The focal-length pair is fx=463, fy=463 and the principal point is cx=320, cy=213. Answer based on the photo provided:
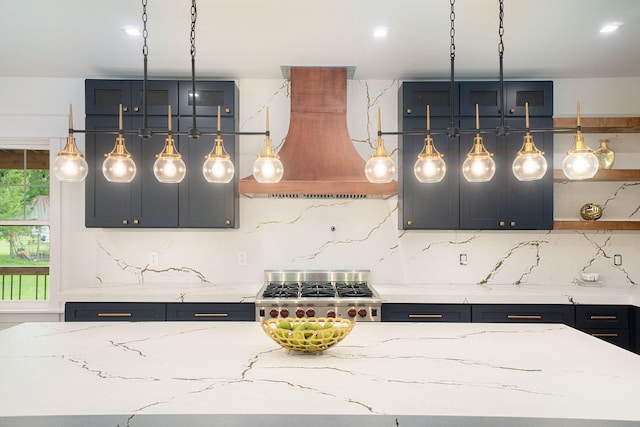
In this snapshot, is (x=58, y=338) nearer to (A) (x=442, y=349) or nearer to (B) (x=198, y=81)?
(A) (x=442, y=349)

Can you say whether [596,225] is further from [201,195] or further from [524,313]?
[201,195]

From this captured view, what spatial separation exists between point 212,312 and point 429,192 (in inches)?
76.9

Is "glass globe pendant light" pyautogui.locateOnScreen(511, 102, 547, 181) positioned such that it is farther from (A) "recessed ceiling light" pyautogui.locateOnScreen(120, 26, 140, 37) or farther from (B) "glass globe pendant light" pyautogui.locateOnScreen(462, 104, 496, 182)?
(A) "recessed ceiling light" pyautogui.locateOnScreen(120, 26, 140, 37)

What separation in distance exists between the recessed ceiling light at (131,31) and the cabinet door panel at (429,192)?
2100mm

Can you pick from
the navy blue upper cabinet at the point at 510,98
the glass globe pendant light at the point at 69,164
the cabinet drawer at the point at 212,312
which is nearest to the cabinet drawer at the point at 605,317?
the navy blue upper cabinet at the point at 510,98

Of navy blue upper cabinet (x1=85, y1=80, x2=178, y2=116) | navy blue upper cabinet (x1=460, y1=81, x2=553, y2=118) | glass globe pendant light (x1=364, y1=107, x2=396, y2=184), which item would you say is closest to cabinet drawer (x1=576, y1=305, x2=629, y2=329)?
navy blue upper cabinet (x1=460, y1=81, x2=553, y2=118)

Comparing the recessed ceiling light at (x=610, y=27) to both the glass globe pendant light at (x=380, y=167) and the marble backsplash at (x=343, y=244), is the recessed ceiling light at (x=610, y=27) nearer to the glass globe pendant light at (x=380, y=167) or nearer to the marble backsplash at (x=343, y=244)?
the marble backsplash at (x=343, y=244)

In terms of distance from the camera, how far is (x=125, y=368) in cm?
164

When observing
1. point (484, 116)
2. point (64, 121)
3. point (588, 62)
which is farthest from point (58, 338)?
point (588, 62)

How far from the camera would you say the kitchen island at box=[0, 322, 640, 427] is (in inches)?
49.8

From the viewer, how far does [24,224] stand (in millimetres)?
4070

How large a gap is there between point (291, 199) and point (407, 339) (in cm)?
222

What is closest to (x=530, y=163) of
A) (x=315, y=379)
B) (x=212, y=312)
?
(x=315, y=379)

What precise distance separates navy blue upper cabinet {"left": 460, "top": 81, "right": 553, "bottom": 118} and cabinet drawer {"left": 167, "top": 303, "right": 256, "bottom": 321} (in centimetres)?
232
